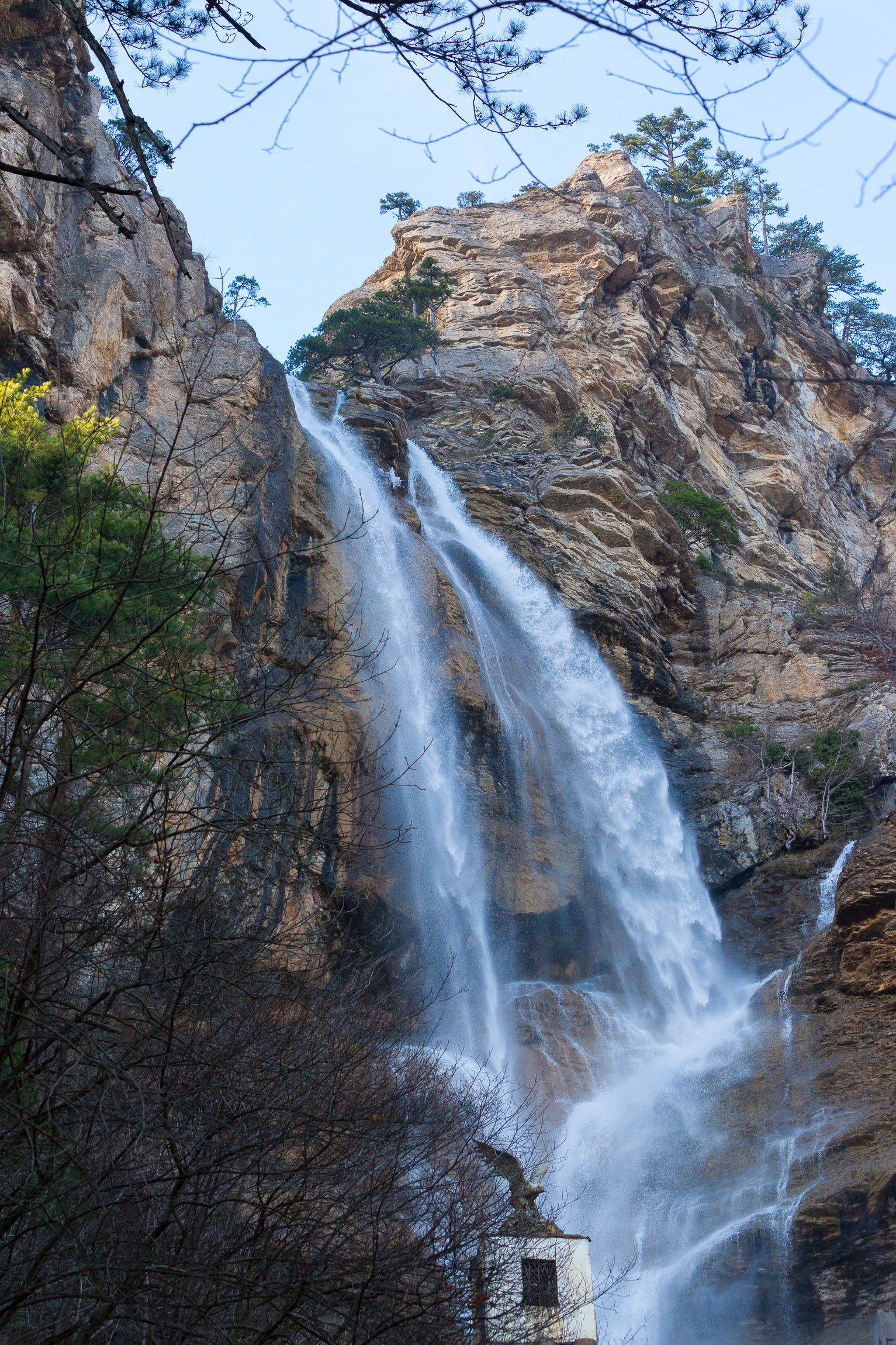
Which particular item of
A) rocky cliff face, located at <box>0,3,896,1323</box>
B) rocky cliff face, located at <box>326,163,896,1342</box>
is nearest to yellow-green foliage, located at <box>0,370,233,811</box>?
rocky cliff face, located at <box>0,3,896,1323</box>

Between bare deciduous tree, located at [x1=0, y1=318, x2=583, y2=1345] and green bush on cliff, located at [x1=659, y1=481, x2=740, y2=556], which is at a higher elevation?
green bush on cliff, located at [x1=659, y1=481, x2=740, y2=556]

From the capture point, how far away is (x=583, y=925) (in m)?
21.0

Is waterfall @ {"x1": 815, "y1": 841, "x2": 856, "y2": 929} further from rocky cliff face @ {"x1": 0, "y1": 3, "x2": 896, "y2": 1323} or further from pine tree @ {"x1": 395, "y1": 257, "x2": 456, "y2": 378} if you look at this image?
pine tree @ {"x1": 395, "y1": 257, "x2": 456, "y2": 378}

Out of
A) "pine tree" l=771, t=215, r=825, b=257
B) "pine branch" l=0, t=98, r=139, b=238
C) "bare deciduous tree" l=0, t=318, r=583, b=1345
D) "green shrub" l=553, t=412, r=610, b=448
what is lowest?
"bare deciduous tree" l=0, t=318, r=583, b=1345

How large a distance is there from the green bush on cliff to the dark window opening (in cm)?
2784

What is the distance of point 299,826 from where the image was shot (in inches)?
186

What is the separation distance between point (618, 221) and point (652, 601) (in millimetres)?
21522

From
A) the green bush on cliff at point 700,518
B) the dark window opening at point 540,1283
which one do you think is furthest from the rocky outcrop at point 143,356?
the green bush on cliff at point 700,518

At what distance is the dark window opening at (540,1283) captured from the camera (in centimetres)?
1082

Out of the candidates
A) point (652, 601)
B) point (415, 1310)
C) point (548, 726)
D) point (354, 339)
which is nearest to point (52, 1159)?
point (415, 1310)

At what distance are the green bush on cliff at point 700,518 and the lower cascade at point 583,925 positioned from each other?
1014cm

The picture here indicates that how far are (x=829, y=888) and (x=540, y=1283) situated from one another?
13631 mm

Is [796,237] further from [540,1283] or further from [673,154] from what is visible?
[540,1283]

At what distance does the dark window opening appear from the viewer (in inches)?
426
